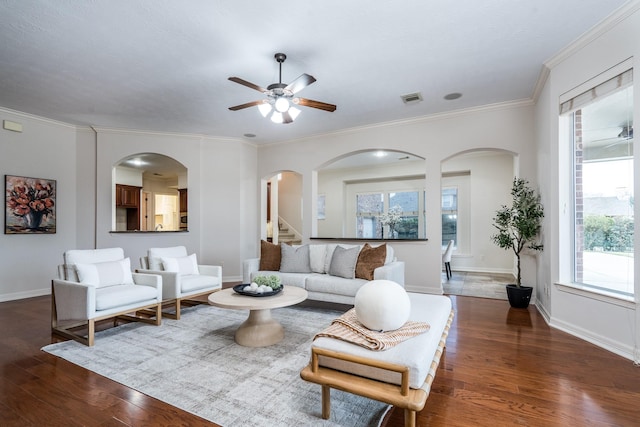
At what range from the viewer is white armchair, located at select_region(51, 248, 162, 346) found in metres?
2.98

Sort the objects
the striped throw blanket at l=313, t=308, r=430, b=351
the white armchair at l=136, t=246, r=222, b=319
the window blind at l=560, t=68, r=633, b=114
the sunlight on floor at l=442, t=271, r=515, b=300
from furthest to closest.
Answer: the sunlight on floor at l=442, t=271, r=515, b=300 → the white armchair at l=136, t=246, r=222, b=319 → the window blind at l=560, t=68, r=633, b=114 → the striped throw blanket at l=313, t=308, r=430, b=351

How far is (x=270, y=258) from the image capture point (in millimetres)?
4680

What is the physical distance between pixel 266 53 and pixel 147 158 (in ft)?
18.0

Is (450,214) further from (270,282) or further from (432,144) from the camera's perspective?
(270,282)

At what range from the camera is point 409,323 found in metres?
1.98

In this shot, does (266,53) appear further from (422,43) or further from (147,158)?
(147,158)

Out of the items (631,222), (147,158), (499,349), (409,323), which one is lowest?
(499,349)

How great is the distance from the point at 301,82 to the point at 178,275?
2.68 meters

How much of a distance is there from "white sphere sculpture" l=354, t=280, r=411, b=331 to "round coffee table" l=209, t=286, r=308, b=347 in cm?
121

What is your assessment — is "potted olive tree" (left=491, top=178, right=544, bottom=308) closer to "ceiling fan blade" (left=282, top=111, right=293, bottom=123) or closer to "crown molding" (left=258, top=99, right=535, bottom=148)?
"crown molding" (left=258, top=99, right=535, bottom=148)

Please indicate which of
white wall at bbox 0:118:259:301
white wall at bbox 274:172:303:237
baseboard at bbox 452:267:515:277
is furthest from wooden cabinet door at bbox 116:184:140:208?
baseboard at bbox 452:267:515:277

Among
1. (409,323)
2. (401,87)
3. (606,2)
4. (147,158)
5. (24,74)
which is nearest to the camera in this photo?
(409,323)

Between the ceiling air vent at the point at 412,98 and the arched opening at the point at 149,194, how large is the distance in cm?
550

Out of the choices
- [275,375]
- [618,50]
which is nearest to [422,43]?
[618,50]
